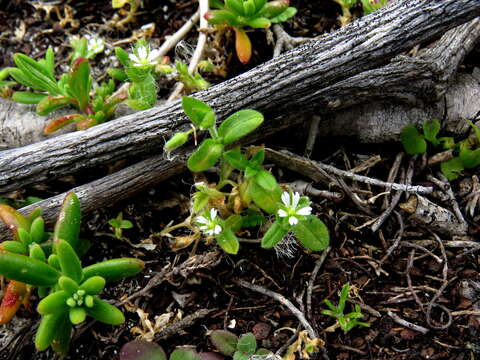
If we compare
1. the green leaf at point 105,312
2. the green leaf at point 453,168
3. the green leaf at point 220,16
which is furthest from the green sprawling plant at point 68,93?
the green leaf at point 453,168

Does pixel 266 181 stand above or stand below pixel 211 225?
above

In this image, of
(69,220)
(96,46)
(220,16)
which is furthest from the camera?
(96,46)

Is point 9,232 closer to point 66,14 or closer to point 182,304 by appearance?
point 182,304

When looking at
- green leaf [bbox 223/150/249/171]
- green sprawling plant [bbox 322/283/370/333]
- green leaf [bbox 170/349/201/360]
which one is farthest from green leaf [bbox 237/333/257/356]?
green leaf [bbox 223/150/249/171]

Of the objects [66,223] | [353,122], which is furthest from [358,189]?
[66,223]

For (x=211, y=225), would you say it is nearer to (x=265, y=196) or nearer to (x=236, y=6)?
(x=265, y=196)

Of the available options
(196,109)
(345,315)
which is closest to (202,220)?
(196,109)

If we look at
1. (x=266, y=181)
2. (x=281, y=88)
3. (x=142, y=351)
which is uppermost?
(x=281, y=88)

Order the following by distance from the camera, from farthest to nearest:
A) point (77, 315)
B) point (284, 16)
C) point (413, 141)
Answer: point (284, 16) < point (413, 141) < point (77, 315)
